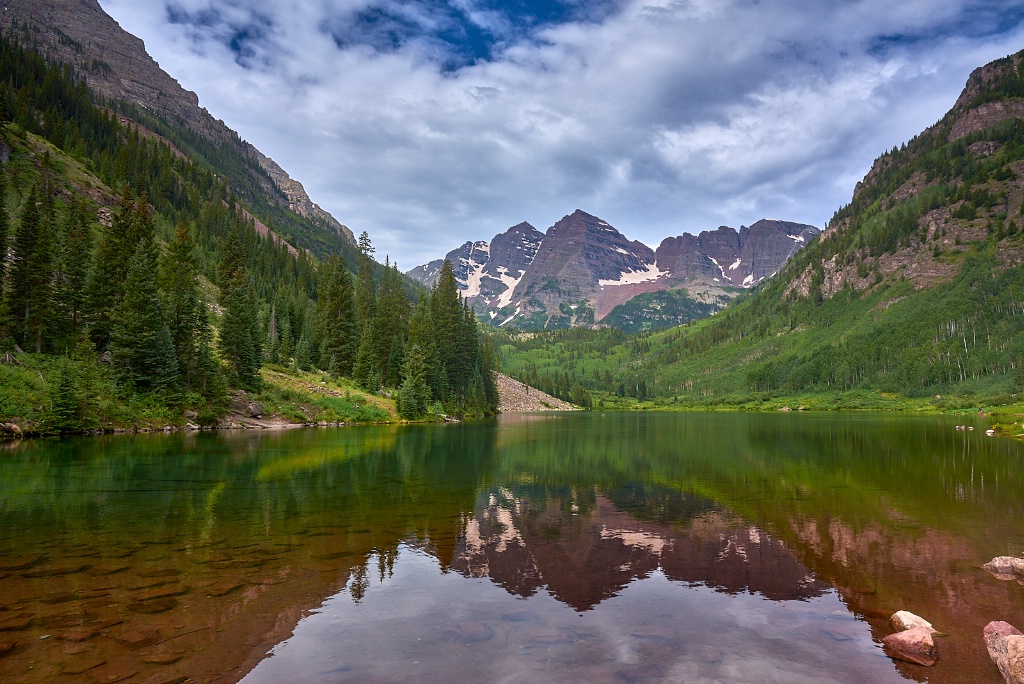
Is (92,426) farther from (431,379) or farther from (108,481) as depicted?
(431,379)

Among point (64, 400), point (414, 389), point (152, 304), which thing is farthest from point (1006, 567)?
point (414, 389)

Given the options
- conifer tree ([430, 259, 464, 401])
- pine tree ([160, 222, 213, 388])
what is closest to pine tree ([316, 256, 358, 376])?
conifer tree ([430, 259, 464, 401])

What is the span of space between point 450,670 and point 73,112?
197 metres

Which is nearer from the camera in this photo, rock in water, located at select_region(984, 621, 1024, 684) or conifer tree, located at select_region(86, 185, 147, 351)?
rock in water, located at select_region(984, 621, 1024, 684)

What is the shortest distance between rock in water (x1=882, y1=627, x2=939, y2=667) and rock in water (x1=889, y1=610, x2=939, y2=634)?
0.18m

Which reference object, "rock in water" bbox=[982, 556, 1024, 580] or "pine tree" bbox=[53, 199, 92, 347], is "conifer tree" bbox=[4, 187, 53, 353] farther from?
"rock in water" bbox=[982, 556, 1024, 580]

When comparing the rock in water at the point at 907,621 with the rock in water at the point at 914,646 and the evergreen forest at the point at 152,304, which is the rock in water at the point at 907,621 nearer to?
the rock in water at the point at 914,646

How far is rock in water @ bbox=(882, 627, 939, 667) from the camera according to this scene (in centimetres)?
1045

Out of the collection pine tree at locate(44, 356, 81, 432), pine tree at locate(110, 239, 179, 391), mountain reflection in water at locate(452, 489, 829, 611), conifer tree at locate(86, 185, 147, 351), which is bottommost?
mountain reflection in water at locate(452, 489, 829, 611)

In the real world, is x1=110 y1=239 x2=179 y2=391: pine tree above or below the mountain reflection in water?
above

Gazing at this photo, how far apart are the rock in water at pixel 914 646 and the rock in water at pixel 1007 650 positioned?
0.97 meters

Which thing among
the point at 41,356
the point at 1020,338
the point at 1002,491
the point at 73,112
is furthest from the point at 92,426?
the point at 1020,338

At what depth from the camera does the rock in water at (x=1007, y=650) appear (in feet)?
31.5

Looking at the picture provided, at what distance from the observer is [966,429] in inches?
3155
